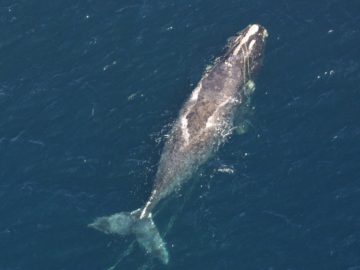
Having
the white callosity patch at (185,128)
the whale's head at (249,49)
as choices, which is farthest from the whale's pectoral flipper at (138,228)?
the whale's head at (249,49)

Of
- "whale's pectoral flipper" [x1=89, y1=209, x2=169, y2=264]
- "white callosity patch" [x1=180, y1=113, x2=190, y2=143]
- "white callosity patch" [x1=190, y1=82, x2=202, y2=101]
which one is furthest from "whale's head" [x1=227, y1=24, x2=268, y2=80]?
"whale's pectoral flipper" [x1=89, y1=209, x2=169, y2=264]

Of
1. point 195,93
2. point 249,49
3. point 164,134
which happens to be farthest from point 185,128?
point 249,49

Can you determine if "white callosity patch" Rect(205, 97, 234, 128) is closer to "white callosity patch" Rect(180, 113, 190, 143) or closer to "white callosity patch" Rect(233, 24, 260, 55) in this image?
"white callosity patch" Rect(180, 113, 190, 143)

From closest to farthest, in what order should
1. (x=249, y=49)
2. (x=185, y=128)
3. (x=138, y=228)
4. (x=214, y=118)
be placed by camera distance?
(x=138, y=228) → (x=185, y=128) → (x=214, y=118) → (x=249, y=49)

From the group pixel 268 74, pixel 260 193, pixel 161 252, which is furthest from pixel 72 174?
pixel 268 74

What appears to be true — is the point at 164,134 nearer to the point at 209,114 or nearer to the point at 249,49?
the point at 209,114

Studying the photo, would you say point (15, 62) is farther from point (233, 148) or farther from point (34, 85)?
point (233, 148)

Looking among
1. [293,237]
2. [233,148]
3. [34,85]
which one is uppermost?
[34,85]
